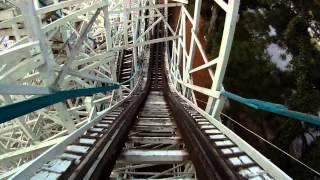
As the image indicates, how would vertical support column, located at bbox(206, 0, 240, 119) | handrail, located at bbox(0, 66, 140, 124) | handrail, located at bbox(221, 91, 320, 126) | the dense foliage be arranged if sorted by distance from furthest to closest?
the dense foliage → vertical support column, located at bbox(206, 0, 240, 119) → handrail, located at bbox(221, 91, 320, 126) → handrail, located at bbox(0, 66, 140, 124)

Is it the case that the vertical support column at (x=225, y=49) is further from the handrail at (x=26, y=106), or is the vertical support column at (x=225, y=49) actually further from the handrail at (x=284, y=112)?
the handrail at (x=26, y=106)

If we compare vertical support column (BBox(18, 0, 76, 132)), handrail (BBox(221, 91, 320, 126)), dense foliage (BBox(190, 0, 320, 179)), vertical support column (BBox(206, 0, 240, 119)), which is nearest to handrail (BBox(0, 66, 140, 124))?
vertical support column (BBox(18, 0, 76, 132))

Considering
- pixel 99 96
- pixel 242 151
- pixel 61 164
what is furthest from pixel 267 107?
pixel 99 96

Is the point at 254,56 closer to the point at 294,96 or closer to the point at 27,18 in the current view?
the point at 294,96

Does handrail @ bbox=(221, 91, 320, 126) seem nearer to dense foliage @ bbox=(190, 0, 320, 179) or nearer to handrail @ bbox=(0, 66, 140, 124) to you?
handrail @ bbox=(0, 66, 140, 124)

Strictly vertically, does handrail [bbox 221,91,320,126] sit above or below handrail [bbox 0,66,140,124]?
above

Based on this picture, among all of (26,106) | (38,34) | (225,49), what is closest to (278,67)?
(225,49)

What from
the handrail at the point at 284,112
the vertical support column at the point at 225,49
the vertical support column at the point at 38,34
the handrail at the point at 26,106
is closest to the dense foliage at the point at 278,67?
the vertical support column at the point at 225,49

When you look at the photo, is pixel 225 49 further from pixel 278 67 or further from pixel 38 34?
pixel 278 67
